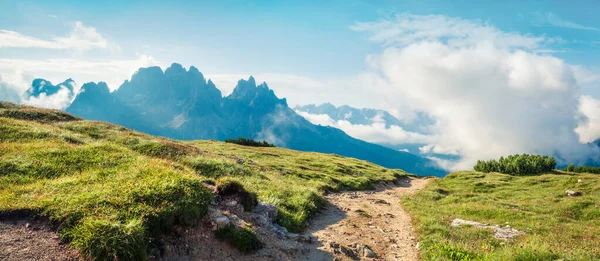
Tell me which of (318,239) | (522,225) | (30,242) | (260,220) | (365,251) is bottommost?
(318,239)

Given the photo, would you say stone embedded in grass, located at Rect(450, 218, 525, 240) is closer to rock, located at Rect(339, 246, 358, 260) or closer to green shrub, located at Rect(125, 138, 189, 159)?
rock, located at Rect(339, 246, 358, 260)

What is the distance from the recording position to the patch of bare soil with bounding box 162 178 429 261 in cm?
1125

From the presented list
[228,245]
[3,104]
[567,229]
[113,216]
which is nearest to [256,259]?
[228,245]

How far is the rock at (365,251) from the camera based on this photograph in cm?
1439

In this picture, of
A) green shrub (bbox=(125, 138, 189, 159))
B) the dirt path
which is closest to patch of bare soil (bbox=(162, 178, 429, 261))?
the dirt path

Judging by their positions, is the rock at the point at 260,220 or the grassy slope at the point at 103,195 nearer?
the grassy slope at the point at 103,195

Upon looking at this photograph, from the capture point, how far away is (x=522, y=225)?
63.7ft

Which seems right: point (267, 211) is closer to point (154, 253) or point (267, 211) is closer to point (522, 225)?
point (154, 253)

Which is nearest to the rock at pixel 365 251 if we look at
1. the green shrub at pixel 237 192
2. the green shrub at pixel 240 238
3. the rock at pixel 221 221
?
the green shrub at pixel 240 238

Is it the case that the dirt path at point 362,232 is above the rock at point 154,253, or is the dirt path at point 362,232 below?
below

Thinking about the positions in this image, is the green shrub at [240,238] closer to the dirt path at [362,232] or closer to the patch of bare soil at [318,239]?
the patch of bare soil at [318,239]

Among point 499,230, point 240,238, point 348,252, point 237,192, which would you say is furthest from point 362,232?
point 240,238

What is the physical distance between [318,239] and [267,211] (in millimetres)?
3110

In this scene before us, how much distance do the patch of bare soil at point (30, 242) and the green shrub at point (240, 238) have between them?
194 inches
